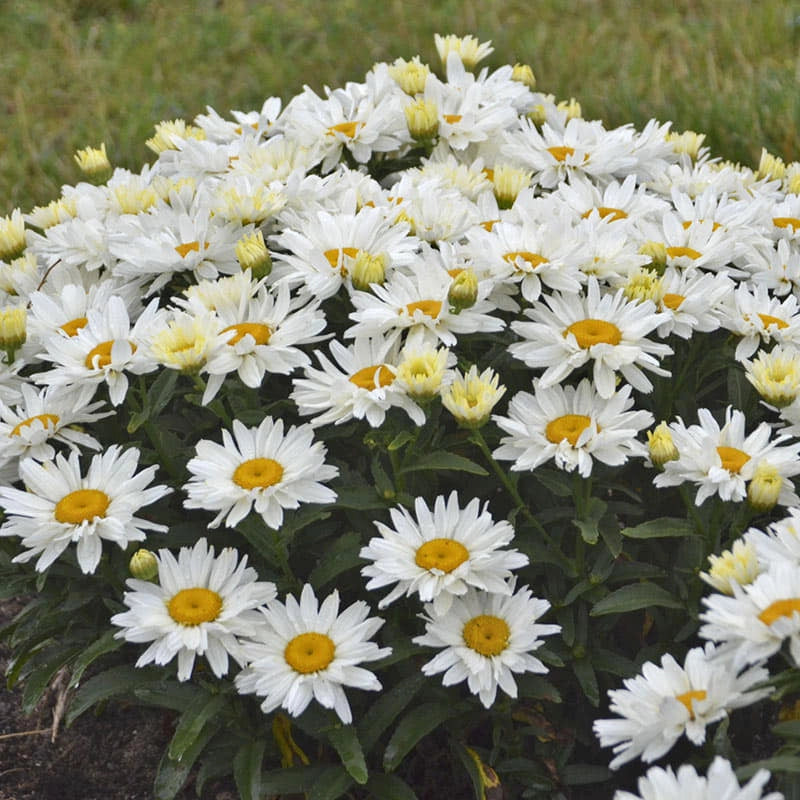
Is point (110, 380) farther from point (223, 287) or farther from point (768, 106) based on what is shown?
point (768, 106)

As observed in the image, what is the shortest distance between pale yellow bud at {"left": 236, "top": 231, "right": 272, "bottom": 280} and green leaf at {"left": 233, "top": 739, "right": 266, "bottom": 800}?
785 millimetres

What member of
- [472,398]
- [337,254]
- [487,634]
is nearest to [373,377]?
[472,398]

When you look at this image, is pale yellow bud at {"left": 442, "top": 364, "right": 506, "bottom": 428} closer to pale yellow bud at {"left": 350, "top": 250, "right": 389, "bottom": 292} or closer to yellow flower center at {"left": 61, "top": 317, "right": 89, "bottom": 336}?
pale yellow bud at {"left": 350, "top": 250, "right": 389, "bottom": 292}

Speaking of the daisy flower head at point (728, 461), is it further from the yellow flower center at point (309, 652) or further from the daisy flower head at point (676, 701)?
the yellow flower center at point (309, 652)

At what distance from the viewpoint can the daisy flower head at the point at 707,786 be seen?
4.57 ft

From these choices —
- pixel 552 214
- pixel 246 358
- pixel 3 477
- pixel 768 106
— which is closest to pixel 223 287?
pixel 246 358

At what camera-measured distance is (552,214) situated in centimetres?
221

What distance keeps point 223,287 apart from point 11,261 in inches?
28.0

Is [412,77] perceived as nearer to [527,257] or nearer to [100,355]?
[527,257]

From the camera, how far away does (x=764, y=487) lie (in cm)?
172

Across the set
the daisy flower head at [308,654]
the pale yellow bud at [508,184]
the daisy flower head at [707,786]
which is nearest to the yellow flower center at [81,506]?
the daisy flower head at [308,654]

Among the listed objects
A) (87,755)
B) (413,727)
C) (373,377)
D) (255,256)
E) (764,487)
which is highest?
(255,256)

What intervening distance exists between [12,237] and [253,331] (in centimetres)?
78

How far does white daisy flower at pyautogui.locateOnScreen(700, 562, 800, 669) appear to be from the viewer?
4.89 feet
